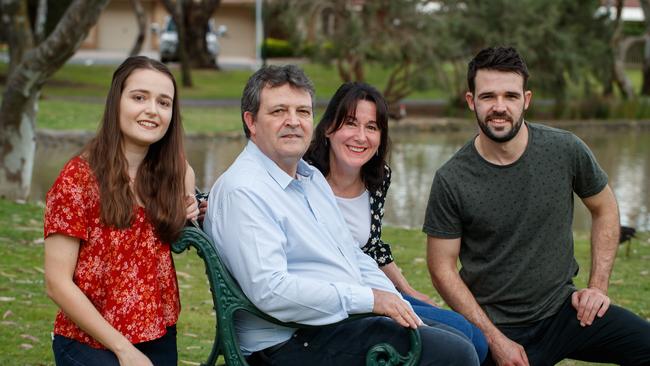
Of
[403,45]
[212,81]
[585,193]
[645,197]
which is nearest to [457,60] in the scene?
[403,45]

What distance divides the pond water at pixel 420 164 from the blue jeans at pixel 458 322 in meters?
8.82

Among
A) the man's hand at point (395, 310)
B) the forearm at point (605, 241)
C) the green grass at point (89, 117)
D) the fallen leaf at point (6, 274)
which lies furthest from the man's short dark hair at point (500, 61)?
the green grass at point (89, 117)

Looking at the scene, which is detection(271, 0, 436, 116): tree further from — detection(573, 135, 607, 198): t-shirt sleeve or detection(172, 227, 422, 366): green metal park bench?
detection(172, 227, 422, 366): green metal park bench

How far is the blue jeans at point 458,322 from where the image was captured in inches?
177

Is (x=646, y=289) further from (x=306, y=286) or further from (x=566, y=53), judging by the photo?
(x=566, y=53)

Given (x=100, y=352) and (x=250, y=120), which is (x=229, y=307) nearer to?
(x=100, y=352)

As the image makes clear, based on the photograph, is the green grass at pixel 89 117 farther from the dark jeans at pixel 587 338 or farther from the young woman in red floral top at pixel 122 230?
the young woman in red floral top at pixel 122 230

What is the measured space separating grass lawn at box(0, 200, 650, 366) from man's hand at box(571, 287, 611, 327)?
1.50 m

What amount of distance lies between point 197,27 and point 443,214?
3674cm

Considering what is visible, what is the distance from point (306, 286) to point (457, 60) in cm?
2742

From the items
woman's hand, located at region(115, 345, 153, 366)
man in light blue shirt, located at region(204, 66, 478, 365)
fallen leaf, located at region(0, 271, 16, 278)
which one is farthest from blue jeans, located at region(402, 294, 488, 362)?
fallen leaf, located at region(0, 271, 16, 278)

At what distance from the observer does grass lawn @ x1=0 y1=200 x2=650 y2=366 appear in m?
6.33

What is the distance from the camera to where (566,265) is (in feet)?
16.4

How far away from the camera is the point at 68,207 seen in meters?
3.92
